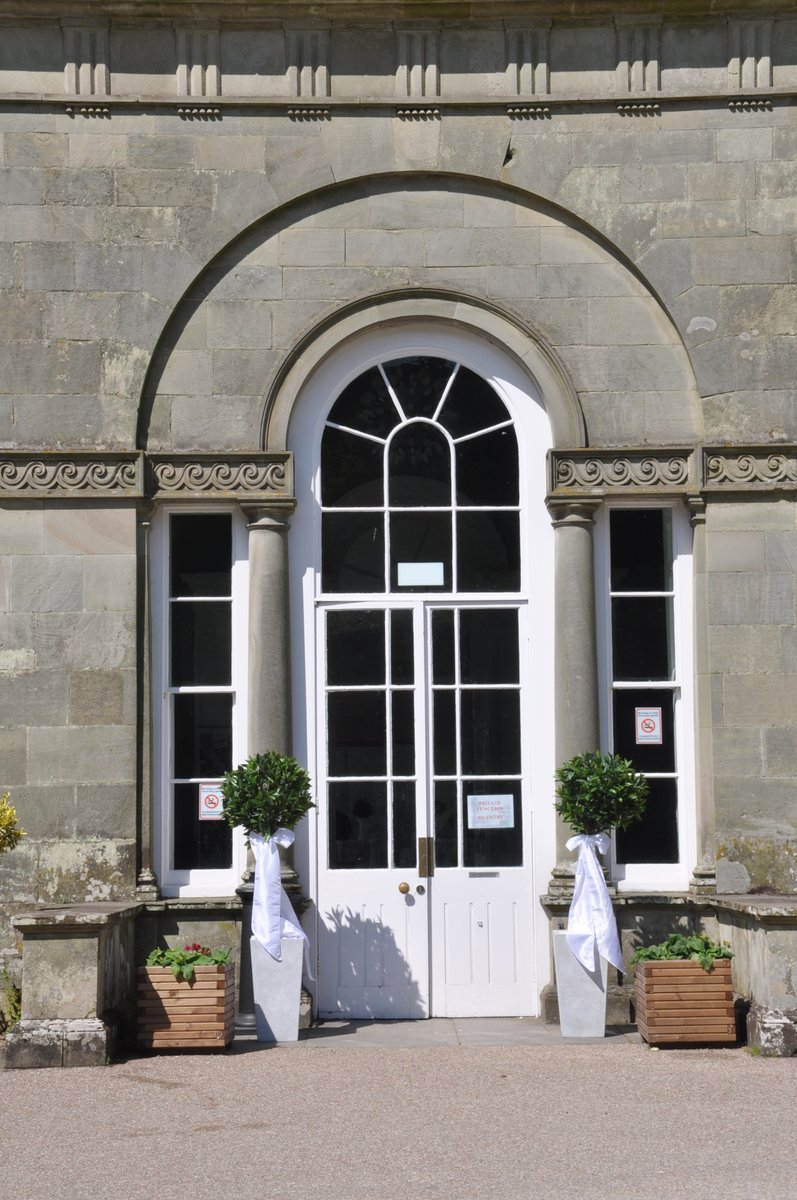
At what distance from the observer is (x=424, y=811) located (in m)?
10.8

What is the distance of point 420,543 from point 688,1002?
12.3 ft

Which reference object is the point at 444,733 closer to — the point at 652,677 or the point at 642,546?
the point at 652,677

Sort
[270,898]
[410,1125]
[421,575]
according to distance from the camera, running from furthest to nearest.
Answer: [421,575], [270,898], [410,1125]

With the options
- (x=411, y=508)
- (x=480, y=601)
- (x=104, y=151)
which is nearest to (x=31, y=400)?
(x=104, y=151)

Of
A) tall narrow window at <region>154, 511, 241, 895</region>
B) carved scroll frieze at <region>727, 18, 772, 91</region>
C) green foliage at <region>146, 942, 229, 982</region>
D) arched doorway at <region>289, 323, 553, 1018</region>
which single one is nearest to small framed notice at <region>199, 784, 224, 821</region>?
tall narrow window at <region>154, 511, 241, 895</region>

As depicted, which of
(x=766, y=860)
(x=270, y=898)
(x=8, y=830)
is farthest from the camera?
(x=766, y=860)

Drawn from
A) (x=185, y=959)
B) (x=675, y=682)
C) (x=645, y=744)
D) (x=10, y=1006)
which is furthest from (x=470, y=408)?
(x=10, y=1006)

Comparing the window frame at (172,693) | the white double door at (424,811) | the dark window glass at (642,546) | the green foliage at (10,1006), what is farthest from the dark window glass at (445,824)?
the green foliage at (10,1006)

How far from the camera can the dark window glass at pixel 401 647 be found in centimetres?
1101

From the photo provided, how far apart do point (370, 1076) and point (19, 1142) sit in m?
2.25

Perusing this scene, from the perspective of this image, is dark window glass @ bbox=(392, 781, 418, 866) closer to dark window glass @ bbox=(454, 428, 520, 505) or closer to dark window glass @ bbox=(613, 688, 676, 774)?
dark window glass @ bbox=(613, 688, 676, 774)

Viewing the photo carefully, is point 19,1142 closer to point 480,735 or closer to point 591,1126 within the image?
point 591,1126

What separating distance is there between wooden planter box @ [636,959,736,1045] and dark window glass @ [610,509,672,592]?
9.62 ft

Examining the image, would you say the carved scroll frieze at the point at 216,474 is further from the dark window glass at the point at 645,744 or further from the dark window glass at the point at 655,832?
the dark window glass at the point at 655,832
